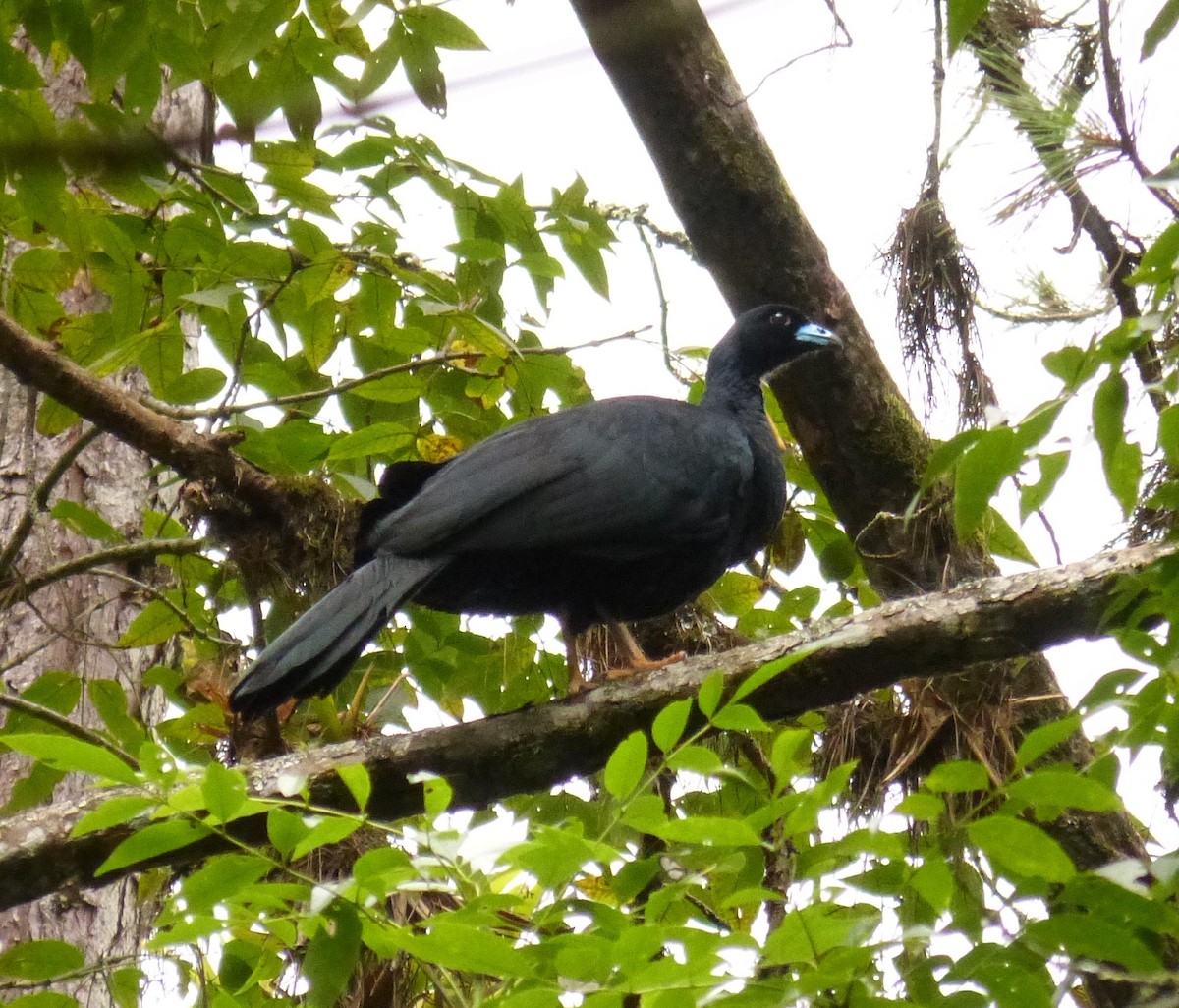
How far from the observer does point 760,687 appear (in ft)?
11.5

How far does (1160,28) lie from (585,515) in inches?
118

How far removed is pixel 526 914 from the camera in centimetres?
258

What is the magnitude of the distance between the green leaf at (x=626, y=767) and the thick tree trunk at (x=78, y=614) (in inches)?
108

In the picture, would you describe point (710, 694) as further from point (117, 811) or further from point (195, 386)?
point (195, 386)

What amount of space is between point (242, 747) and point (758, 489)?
2.04 m

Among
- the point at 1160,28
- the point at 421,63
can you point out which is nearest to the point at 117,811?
the point at 1160,28

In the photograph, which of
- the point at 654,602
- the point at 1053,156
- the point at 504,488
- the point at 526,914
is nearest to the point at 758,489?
the point at 654,602

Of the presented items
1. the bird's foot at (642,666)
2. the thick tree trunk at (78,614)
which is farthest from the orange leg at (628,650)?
the thick tree trunk at (78,614)

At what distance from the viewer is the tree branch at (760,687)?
11.0ft

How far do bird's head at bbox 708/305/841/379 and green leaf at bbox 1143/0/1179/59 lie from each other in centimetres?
312

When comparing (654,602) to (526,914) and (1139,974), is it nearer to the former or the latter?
(526,914)

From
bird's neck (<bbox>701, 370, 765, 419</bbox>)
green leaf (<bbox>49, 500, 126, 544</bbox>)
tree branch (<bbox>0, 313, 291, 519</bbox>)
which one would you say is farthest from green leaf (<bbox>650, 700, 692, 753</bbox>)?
bird's neck (<bbox>701, 370, 765, 419</bbox>)

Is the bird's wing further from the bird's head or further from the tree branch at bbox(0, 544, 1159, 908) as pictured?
the tree branch at bbox(0, 544, 1159, 908)

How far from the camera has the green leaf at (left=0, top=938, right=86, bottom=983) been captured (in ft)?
9.88
